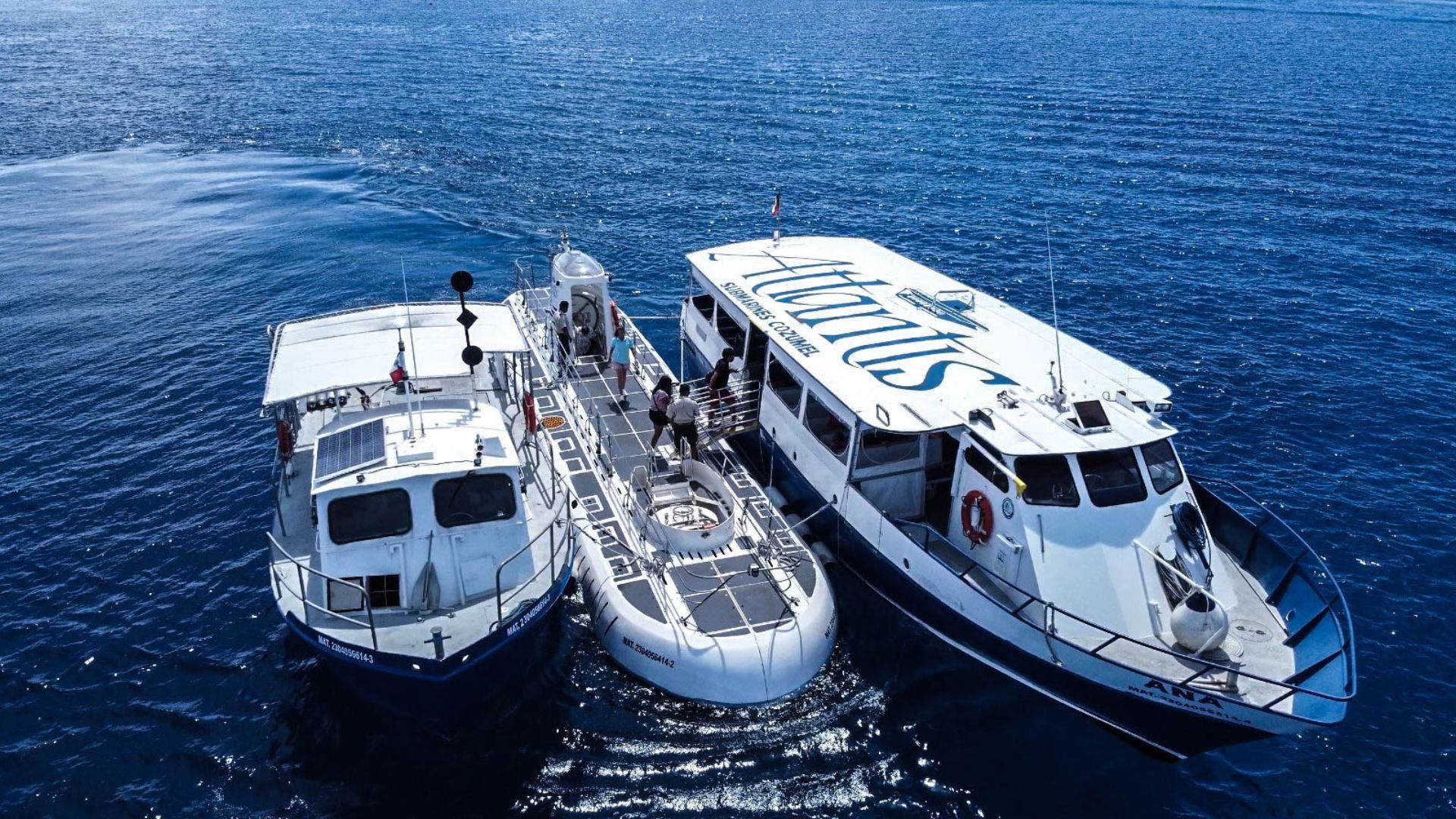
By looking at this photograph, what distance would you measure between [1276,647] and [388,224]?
44625mm

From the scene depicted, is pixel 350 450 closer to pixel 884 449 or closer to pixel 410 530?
pixel 410 530

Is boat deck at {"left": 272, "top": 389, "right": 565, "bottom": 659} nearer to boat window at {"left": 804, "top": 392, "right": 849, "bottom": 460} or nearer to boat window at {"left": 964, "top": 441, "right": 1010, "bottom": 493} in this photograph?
boat window at {"left": 804, "top": 392, "right": 849, "bottom": 460}

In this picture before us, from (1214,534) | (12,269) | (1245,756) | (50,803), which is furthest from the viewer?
(12,269)

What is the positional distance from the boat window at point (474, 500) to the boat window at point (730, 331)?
10542mm

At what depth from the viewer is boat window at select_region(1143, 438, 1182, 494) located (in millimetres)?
19656

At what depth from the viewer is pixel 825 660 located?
809 inches

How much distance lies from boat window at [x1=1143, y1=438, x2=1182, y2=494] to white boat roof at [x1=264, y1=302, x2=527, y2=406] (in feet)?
51.1

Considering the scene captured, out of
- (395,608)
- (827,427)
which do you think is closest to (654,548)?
(827,427)

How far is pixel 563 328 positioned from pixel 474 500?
485 inches

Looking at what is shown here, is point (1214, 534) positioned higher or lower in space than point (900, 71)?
lower

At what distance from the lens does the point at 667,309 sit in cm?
4109

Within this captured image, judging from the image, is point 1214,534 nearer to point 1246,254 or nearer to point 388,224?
point 1246,254

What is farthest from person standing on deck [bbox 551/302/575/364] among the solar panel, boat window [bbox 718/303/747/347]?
the solar panel

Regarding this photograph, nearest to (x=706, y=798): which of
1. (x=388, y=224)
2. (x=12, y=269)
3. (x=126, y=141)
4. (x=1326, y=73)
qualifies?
(x=388, y=224)
